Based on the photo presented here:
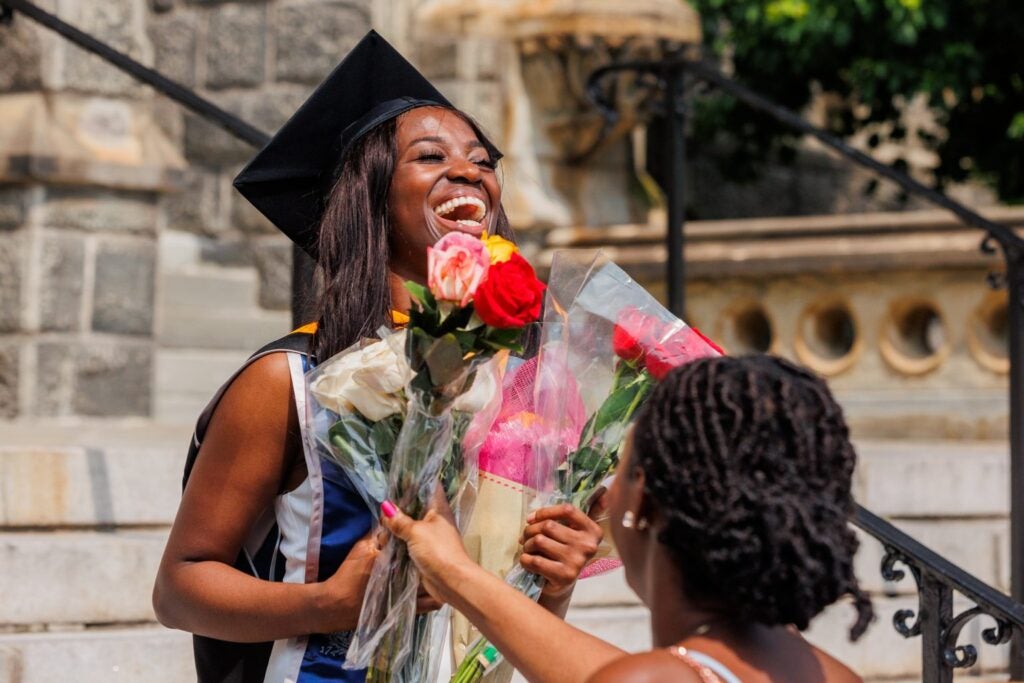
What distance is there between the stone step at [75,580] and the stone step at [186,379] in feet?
9.74

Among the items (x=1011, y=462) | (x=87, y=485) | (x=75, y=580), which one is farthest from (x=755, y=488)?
(x=1011, y=462)

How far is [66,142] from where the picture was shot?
6.46 metres

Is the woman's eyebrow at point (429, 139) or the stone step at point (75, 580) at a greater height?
the woman's eyebrow at point (429, 139)

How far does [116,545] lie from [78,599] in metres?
0.16

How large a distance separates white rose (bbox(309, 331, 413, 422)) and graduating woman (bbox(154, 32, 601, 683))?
0.49 ft

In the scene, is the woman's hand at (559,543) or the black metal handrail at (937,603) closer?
the woman's hand at (559,543)

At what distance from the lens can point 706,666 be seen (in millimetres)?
1923

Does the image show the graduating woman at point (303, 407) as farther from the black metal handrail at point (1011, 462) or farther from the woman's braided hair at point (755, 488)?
the black metal handrail at point (1011, 462)

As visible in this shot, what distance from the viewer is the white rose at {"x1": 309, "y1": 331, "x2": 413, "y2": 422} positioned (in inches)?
93.0

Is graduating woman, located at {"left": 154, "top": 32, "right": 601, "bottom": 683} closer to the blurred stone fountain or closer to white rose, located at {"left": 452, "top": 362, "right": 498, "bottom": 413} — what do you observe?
white rose, located at {"left": 452, "top": 362, "right": 498, "bottom": 413}

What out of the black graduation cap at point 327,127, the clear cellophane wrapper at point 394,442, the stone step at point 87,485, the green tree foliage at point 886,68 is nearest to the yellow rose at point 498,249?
the clear cellophane wrapper at point 394,442

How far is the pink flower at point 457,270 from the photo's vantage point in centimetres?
227

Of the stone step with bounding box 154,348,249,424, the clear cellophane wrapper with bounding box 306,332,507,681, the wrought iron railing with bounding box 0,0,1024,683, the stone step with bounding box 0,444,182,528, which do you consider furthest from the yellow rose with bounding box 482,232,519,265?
the stone step with bounding box 154,348,249,424

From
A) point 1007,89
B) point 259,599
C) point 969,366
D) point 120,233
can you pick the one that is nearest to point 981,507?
point 969,366
